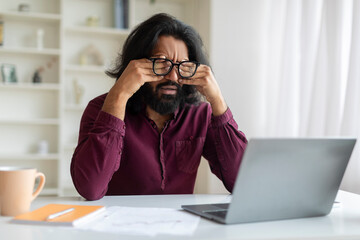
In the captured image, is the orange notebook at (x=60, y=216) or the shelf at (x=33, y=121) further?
the shelf at (x=33, y=121)

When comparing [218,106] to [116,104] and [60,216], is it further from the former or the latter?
[60,216]

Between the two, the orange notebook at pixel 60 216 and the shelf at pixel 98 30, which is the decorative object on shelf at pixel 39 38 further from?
the orange notebook at pixel 60 216

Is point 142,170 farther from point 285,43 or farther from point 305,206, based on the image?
point 285,43

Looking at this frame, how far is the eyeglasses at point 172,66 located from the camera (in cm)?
142

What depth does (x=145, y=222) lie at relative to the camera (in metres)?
0.85

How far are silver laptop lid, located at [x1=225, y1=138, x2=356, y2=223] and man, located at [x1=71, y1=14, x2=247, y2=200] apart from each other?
0.53 metres

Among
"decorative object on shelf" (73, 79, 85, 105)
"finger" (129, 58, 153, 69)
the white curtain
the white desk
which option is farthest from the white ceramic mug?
"decorative object on shelf" (73, 79, 85, 105)

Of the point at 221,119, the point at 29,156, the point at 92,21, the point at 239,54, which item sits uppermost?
the point at 92,21

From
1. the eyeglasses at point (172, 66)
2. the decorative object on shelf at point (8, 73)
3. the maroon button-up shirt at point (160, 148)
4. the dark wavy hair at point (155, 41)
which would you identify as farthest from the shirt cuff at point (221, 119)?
the decorative object on shelf at point (8, 73)

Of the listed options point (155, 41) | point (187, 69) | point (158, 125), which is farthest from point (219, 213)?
point (155, 41)

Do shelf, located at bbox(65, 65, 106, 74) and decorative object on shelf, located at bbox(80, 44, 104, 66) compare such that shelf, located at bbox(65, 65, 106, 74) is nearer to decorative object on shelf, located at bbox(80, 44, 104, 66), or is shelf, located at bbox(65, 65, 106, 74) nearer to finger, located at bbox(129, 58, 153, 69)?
decorative object on shelf, located at bbox(80, 44, 104, 66)

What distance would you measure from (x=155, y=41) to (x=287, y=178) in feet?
3.16

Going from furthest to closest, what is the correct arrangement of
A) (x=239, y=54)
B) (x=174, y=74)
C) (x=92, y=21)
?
1. (x=92, y=21)
2. (x=239, y=54)
3. (x=174, y=74)

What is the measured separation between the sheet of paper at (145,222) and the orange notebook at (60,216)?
2 centimetres
